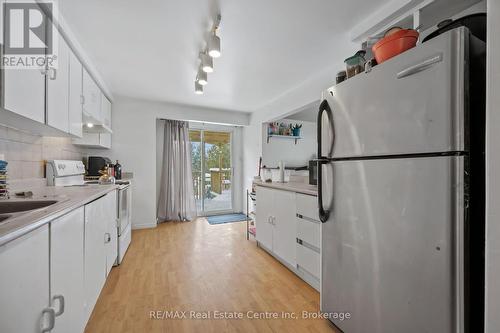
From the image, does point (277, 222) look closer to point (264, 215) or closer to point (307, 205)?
point (264, 215)

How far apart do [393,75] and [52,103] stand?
2.18m

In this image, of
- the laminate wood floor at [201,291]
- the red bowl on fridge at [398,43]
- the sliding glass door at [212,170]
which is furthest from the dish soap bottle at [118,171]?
the red bowl on fridge at [398,43]

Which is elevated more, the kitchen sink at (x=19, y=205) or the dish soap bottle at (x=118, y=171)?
the dish soap bottle at (x=118, y=171)

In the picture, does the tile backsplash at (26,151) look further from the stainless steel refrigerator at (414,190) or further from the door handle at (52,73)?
the stainless steel refrigerator at (414,190)

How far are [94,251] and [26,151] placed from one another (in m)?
1.06

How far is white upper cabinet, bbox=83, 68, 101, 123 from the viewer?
2.26m

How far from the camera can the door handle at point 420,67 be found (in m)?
0.87

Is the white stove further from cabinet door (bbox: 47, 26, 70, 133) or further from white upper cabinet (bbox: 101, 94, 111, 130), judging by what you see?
white upper cabinet (bbox: 101, 94, 111, 130)

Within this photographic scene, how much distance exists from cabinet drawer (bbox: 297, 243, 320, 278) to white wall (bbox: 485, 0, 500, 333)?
1145 mm

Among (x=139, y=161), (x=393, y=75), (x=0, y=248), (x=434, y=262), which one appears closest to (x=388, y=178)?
(x=434, y=262)

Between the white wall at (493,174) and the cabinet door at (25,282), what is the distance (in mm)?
1544

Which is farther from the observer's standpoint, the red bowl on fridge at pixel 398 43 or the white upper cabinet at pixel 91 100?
the white upper cabinet at pixel 91 100

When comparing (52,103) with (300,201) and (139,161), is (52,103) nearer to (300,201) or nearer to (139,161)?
(300,201)

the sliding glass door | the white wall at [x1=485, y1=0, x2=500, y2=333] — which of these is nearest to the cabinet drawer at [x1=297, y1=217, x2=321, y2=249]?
the white wall at [x1=485, y1=0, x2=500, y2=333]
